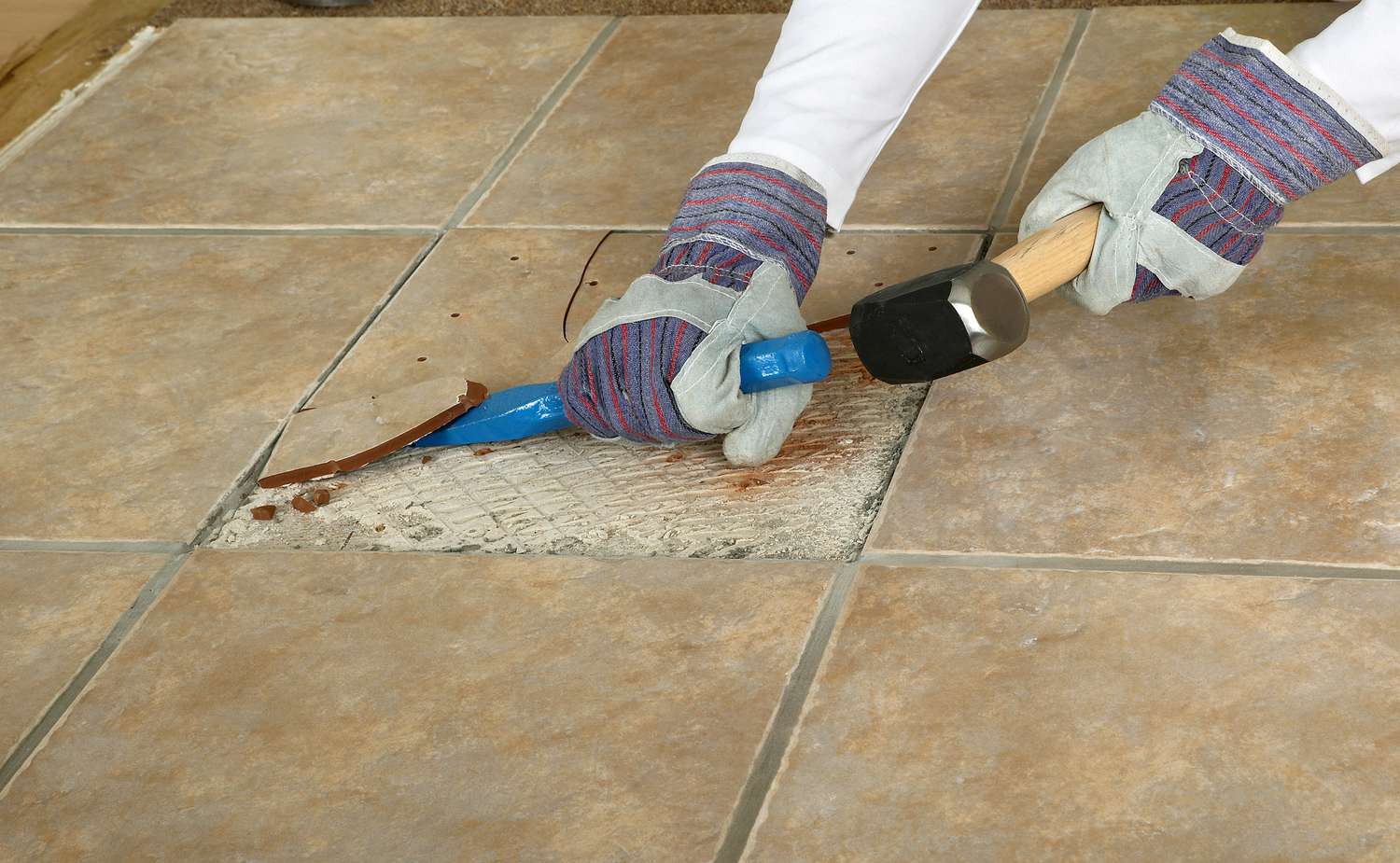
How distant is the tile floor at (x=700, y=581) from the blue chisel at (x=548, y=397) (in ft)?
0.09

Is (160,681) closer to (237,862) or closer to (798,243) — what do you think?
(237,862)

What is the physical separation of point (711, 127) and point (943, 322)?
81 centimetres

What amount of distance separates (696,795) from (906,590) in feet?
0.78

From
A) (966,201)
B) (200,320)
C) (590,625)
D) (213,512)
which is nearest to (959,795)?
(590,625)

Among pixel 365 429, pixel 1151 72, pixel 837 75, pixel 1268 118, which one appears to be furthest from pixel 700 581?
pixel 1151 72

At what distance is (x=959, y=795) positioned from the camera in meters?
0.89

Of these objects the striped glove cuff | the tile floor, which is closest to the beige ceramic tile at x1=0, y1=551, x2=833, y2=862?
the tile floor

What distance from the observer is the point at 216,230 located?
1702 mm

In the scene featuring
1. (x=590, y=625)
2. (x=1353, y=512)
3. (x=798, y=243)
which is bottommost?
(x=1353, y=512)

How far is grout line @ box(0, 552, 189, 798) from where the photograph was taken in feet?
3.26

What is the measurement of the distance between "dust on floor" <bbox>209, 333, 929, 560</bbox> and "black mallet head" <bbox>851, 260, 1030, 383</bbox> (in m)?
0.12

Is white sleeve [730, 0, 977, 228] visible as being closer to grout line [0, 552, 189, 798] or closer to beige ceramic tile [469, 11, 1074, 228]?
beige ceramic tile [469, 11, 1074, 228]

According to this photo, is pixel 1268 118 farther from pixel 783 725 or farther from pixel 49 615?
pixel 49 615

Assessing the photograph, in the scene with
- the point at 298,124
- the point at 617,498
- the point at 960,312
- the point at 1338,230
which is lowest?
the point at 1338,230
